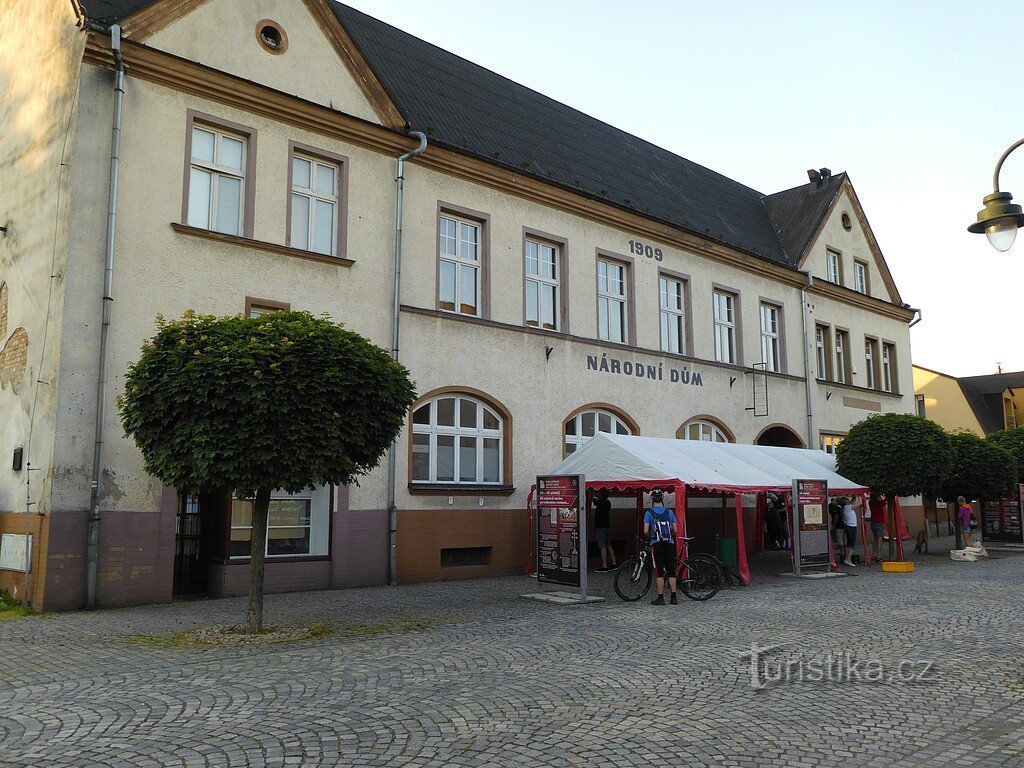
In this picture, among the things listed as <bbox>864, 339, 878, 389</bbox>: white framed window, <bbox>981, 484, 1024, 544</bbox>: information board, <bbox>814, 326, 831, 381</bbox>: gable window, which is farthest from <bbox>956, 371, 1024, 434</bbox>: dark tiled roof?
<bbox>814, 326, 831, 381</bbox>: gable window

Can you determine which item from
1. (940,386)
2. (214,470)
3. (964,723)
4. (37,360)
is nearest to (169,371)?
(214,470)

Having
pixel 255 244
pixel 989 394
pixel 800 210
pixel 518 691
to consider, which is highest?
pixel 800 210

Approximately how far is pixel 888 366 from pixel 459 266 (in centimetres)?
2047

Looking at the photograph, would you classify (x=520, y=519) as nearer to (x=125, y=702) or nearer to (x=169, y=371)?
(x=169, y=371)

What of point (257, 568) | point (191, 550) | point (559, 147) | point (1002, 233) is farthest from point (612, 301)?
point (1002, 233)

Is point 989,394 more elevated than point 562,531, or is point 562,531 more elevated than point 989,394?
point 989,394

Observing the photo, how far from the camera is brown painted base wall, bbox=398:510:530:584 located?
1648cm

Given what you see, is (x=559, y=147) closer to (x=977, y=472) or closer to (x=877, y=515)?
(x=877, y=515)

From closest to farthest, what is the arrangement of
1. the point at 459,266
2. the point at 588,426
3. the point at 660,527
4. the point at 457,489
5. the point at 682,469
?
the point at 660,527
the point at 682,469
the point at 457,489
the point at 459,266
the point at 588,426

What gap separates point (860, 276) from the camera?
3155 cm

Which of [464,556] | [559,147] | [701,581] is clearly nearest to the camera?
[701,581]

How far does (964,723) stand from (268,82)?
14066 millimetres

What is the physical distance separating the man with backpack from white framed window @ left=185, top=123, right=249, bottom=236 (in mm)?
8188

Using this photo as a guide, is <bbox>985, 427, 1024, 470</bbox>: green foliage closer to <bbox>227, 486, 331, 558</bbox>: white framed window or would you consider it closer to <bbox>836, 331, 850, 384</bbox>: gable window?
<bbox>836, 331, 850, 384</bbox>: gable window
